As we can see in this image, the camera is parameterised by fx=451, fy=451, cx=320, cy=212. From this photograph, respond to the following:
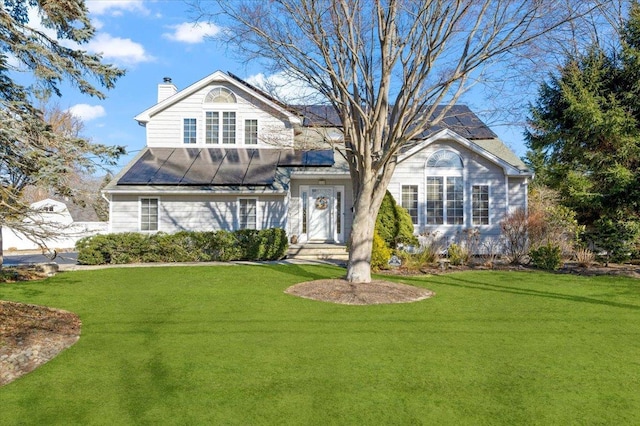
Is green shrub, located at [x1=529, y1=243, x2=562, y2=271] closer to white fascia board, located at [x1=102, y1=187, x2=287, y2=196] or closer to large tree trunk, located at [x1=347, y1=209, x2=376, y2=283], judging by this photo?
large tree trunk, located at [x1=347, y1=209, x2=376, y2=283]

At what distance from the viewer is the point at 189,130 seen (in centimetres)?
1892

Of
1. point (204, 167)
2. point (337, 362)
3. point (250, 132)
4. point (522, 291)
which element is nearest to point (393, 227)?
point (522, 291)

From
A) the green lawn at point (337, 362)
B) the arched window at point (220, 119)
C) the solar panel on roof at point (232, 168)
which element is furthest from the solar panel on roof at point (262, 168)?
the green lawn at point (337, 362)

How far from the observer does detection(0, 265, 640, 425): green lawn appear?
13.3 ft

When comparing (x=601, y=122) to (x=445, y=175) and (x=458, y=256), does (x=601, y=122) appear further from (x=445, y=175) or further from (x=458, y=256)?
(x=458, y=256)

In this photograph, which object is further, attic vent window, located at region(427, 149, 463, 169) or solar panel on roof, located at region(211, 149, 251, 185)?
attic vent window, located at region(427, 149, 463, 169)

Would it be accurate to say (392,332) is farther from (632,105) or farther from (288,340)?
(632,105)

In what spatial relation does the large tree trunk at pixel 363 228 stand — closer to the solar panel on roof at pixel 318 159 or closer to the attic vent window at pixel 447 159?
the solar panel on roof at pixel 318 159

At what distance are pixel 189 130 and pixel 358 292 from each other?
12672 mm

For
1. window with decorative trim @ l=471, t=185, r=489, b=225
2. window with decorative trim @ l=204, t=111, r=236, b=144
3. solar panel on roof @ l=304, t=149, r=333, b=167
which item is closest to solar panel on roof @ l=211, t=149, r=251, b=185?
window with decorative trim @ l=204, t=111, r=236, b=144

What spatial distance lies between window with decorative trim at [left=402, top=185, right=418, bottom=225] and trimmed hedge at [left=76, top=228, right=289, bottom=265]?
5021 mm

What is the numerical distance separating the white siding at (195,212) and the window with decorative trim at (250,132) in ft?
10.2

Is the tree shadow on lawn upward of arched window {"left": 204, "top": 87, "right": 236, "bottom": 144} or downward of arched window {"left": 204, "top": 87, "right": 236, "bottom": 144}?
downward

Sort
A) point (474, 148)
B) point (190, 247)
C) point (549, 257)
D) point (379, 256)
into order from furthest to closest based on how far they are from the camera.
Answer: point (474, 148) < point (190, 247) < point (549, 257) < point (379, 256)
